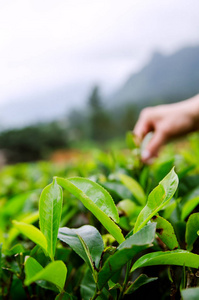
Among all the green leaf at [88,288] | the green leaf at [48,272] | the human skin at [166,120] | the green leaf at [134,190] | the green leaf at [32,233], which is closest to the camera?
the green leaf at [48,272]

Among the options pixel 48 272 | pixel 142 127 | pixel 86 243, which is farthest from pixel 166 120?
pixel 48 272

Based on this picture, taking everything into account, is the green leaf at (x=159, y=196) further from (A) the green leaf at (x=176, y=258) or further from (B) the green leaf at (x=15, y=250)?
(B) the green leaf at (x=15, y=250)

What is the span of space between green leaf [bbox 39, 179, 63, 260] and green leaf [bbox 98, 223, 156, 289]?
11cm

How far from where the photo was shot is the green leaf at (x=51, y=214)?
548 millimetres

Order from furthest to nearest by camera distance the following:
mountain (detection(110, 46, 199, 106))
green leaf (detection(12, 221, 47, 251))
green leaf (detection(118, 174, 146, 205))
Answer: mountain (detection(110, 46, 199, 106))
green leaf (detection(118, 174, 146, 205))
green leaf (detection(12, 221, 47, 251))

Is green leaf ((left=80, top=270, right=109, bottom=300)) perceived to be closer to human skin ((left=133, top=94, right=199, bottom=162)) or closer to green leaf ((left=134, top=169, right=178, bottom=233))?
green leaf ((left=134, top=169, right=178, bottom=233))

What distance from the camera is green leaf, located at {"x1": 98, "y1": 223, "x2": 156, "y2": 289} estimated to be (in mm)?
444

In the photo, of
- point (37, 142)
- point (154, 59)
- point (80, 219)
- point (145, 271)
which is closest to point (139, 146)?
point (80, 219)

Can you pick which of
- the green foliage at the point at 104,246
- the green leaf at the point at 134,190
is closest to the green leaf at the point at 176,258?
the green foliage at the point at 104,246

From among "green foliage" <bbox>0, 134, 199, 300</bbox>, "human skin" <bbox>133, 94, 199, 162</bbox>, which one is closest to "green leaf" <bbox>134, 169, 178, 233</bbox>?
"green foliage" <bbox>0, 134, 199, 300</bbox>

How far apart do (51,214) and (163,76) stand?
56410mm

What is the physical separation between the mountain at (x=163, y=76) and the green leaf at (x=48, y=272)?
1845 inches

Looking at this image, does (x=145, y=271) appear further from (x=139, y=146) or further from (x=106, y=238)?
(x=139, y=146)

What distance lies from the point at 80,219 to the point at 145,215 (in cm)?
59
